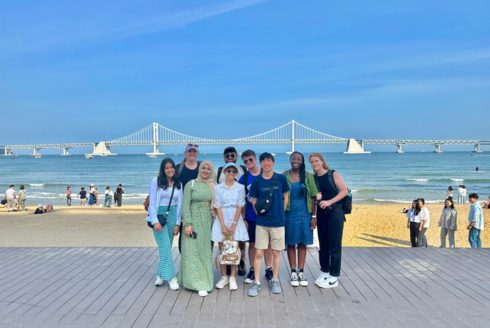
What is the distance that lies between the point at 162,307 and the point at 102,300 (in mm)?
621

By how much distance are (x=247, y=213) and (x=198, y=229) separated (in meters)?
0.53

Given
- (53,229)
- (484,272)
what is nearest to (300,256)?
(484,272)

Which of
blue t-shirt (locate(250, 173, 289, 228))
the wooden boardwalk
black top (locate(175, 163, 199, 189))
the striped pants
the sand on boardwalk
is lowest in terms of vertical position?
the sand on boardwalk

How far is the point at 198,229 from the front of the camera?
3500 millimetres

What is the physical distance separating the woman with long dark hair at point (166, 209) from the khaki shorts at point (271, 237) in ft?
2.68

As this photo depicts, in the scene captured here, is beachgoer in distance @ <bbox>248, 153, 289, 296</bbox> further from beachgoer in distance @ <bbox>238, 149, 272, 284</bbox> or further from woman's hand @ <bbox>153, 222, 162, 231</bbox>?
woman's hand @ <bbox>153, 222, 162, 231</bbox>

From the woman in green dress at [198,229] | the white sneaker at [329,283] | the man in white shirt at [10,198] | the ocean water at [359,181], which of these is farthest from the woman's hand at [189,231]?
the ocean water at [359,181]

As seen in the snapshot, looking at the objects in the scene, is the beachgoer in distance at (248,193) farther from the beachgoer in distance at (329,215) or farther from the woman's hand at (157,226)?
the woman's hand at (157,226)

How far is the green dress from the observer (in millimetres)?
3473

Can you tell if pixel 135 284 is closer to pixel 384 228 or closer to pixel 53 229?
pixel 53 229

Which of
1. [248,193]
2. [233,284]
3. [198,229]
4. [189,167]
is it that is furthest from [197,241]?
[189,167]

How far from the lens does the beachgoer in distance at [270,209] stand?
339 centimetres

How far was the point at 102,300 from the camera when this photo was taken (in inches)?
Result: 132

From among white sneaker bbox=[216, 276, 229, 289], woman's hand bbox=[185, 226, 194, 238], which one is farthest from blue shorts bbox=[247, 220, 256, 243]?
woman's hand bbox=[185, 226, 194, 238]
